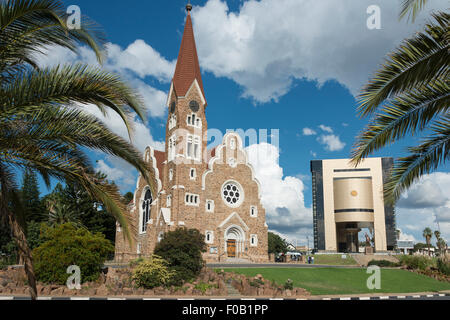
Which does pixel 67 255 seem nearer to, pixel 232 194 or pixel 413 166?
pixel 413 166

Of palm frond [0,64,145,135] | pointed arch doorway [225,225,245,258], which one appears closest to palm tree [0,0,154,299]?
palm frond [0,64,145,135]

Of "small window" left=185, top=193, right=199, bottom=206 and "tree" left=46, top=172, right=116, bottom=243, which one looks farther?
"tree" left=46, top=172, right=116, bottom=243

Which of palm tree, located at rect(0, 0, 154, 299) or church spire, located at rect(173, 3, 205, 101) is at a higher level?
church spire, located at rect(173, 3, 205, 101)

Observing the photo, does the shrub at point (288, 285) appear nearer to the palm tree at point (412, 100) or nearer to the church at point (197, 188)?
the palm tree at point (412, 100)

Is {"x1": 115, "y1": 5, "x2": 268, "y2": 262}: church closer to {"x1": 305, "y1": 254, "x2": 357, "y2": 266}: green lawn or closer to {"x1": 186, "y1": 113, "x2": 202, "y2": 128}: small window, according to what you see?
{"x1": 186, "y1": 113, "x2": 202, "y2": 128}: small window

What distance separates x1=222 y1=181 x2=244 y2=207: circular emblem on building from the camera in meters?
40.4

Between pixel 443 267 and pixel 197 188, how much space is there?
2184 cm

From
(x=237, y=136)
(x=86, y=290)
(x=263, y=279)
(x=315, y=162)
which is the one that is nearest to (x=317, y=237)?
(x=315, y=162)

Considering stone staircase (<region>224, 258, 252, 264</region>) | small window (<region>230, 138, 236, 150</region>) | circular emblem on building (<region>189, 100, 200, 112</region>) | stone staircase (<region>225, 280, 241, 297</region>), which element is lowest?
stone staircase (<region>225, 280, 241, 297</region>)

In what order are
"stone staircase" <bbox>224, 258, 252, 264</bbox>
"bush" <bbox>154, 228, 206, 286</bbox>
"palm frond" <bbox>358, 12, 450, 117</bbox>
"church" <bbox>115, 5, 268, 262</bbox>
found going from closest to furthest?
1. "palm frond" <bbox>358, 12, 450, 117</bbox>
2. "bush" <bbox>154, 228, 206, 286</bbox>
3. "stone staircase" <bbox>224, 258, 252, 264</bbox>
4. "church" <bbox>115, 5, 268, 262</bbox>

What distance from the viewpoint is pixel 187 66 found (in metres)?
42.3

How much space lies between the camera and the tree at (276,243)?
69375 mm

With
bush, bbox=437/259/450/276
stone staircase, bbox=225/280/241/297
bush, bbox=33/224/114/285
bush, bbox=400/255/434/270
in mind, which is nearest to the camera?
stone staircase, bbox=225/280/241/297
